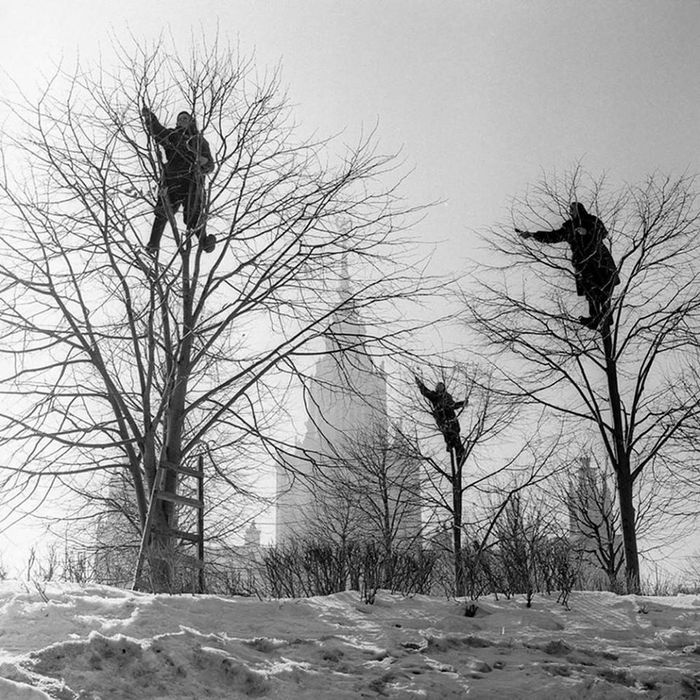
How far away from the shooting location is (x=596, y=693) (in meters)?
3.97

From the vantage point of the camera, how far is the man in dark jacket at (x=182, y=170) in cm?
927

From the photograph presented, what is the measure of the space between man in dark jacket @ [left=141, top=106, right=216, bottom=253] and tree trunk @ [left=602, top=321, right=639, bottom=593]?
6.27 metres

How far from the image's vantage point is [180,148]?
956 cm

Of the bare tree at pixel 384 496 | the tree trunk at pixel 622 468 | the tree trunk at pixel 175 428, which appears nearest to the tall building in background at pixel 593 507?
the bare tree at pixel 384 496

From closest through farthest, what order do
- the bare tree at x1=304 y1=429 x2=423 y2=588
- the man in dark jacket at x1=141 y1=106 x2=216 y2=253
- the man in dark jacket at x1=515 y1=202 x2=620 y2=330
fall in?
the man in dark jacket at x1=141 y1=106 x2=216 y2=253 < the man in dark jacket at x1=515 y1=202 x2=620 y2=330 < the bare tree at x1=304 y1=429 x2=423 y2=588

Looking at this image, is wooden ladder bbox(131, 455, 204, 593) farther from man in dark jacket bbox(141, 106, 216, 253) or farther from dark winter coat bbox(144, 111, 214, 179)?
dark winter coat bbox(144, 111, 214, 179)

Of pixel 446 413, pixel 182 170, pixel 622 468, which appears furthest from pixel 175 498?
pixel 446 413

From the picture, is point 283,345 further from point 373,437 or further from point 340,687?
point 373,437

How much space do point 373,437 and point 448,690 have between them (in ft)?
65.2

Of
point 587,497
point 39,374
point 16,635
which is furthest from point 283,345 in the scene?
point 587,497

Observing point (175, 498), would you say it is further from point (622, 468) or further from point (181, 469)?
point (622, 468)

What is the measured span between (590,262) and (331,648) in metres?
8.63

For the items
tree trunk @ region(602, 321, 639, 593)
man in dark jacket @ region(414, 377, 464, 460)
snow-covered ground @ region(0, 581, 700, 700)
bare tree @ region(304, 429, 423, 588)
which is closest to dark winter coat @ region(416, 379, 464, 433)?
man in dark jacket @ region(414, 377, 464, 460)

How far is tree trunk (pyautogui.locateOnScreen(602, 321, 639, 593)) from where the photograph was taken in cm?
1005
